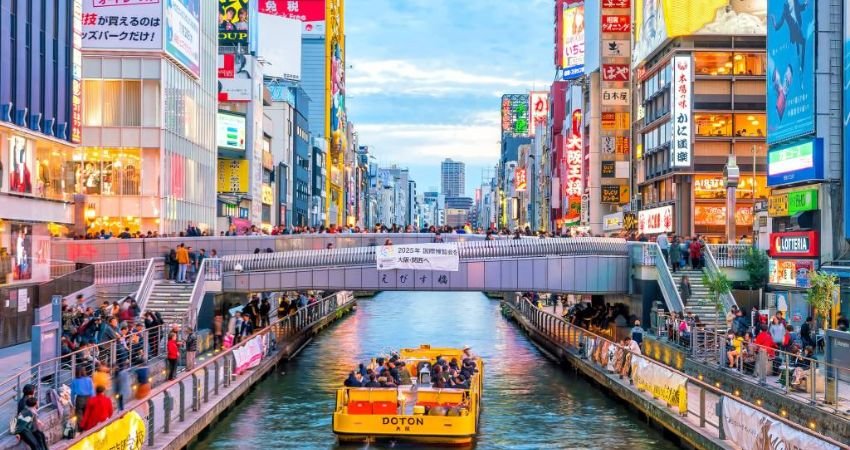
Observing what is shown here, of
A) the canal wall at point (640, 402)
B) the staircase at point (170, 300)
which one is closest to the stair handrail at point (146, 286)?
the staircase at point (170, 300)

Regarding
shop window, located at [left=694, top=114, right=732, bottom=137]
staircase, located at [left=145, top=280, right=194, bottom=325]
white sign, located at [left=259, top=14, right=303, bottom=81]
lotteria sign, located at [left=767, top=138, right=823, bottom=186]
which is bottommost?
staircase, located at [left=145, top=280, right=194, bottom=325]

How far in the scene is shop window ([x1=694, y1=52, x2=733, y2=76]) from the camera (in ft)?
263

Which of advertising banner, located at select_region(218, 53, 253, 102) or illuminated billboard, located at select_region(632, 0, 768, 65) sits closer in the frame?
illuminated billboard, located at select_region(632, 0, 768, 65)

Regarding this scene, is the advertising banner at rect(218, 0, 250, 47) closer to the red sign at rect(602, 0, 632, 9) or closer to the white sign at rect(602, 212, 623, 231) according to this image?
the red sign at rect(602, 0, 632, 9)

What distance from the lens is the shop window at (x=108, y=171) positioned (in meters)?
70.2

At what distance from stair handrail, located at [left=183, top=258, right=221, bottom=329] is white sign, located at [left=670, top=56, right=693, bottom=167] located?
4179 cm

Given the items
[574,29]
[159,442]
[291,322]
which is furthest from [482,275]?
[574,29]

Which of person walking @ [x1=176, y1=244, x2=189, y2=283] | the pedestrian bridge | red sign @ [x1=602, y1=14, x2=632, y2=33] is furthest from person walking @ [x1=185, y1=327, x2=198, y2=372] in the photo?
red sign @ [x1=602, y1=14, x2=632, y2=33]

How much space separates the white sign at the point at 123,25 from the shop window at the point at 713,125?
129 ft

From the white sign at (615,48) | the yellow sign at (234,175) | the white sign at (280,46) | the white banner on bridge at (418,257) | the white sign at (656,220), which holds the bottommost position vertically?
the white banner on bridge at (418,257)

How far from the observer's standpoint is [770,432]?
2038 centimetres

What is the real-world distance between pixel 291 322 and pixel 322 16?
4815 inches

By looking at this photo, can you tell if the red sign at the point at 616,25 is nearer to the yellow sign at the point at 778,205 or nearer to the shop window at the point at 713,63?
the shop window at the point at 713,63

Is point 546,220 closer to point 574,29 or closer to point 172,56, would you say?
point 574,29
